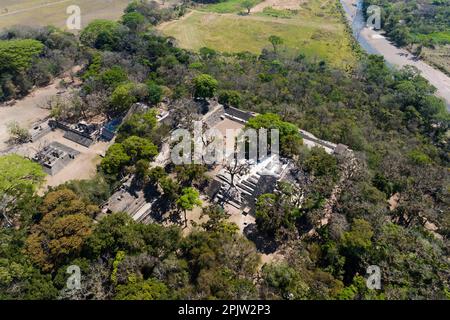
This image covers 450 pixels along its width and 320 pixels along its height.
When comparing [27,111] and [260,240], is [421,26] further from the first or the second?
[27,111]

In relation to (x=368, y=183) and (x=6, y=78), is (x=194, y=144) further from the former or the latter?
(x=6, y=78)

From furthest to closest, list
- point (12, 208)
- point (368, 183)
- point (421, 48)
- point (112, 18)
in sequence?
point (112, 18), point (421, 48), point (368, 183), point (12, 208)

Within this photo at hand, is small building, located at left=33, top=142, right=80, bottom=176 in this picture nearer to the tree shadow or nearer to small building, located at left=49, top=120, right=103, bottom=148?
small building, located at left=49, top=120, right=103, bottom=148

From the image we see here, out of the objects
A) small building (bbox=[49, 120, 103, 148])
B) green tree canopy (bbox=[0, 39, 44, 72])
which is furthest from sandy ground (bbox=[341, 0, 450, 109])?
green tree canopy (bbox=[0, 39, 44, 72])

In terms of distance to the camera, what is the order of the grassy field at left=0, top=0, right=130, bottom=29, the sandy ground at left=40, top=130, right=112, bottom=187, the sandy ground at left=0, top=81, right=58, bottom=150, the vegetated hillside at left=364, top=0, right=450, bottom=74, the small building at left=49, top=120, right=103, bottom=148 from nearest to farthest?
the sandy ground at left=40, top=130, right=112, bottom=187 < the small building at left=49, top=120, right=103, bottom=148 < the sandy ground at left=0, top=81, right=58, bottom=150 < the vegetated hillside at left=364, top=0, right=450, bottom=74 < the grassy field at left=0, top=0, right=130, bottom=29

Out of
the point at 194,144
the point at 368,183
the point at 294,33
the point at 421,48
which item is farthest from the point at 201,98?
the point at 421,48

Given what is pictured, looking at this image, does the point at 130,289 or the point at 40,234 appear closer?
the point at 130,289
